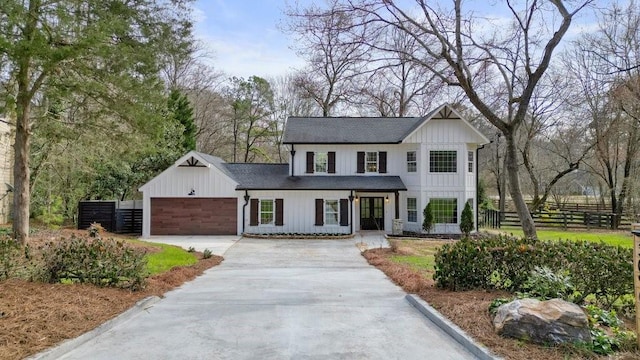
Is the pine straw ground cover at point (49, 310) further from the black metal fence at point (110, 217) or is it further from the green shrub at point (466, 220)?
the black metal fence at point (110, 217)

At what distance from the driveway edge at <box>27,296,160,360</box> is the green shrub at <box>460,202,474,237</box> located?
54.8 feet

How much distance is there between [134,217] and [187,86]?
14.9 m

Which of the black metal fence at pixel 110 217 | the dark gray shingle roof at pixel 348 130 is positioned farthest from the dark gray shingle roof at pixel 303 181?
the black metal fence at pixel 110 217

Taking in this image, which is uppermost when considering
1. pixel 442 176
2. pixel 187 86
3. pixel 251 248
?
pixel 187 86

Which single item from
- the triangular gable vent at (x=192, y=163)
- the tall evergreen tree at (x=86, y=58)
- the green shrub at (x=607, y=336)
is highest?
the tall evergreen tree at (x=86, y=58)

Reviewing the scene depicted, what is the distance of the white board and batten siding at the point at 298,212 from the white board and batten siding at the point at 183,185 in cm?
137

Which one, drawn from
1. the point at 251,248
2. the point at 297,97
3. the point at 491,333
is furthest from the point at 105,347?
the point at 297,97

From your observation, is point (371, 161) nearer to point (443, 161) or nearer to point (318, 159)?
point (318, 159)

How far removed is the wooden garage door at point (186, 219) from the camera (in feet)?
72.8

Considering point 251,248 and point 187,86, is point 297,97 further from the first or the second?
point 251,248

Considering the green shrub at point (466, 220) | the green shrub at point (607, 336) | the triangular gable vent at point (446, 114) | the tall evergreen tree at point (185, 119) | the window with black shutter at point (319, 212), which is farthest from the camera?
the tall evergreen tree at point (185, 119)

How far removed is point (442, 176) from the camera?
22.1m

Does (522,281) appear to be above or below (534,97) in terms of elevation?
below

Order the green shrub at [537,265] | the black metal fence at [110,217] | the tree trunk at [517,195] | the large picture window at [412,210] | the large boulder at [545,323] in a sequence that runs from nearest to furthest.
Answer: the large boulder at [545,323], the green shrub at [537,265], the tree trunk at [517,195], the large picture window at [412,210], the black metal fence at [110,217]
